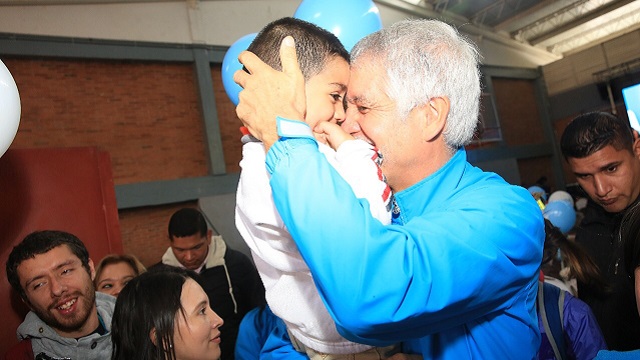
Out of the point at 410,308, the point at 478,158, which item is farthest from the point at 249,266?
the point at 478,158

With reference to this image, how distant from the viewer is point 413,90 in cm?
112

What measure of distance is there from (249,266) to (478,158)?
11131 millimetres

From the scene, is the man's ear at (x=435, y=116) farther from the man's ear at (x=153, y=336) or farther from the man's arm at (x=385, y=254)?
the man's ear at (x=153, y=336)

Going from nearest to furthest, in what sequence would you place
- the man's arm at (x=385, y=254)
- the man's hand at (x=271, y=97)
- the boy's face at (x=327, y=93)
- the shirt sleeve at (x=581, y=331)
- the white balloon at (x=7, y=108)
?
the man's arm at (x=385, y=254) → the man's hand at (x=271, y=97) → the boy's face at (x=327, y=93) → the shirt sleeve at (x=581, y=331) → the white balloon at (x=7, y=108)

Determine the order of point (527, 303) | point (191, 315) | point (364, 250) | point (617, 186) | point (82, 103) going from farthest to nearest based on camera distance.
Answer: point (82, 103) → point (617, 186) → point (191, 315) → point (527, 303) → point (364, 250)

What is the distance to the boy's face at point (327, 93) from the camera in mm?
1171

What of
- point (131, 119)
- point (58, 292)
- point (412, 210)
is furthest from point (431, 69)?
point (131, 119)

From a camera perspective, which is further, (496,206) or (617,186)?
(617,186)

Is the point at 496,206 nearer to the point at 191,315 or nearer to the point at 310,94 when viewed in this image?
the point at 310,94

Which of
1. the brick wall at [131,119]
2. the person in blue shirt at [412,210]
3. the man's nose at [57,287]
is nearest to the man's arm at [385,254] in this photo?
the person in blue shirt at [412,210]

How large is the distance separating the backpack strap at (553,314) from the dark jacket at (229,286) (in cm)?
254

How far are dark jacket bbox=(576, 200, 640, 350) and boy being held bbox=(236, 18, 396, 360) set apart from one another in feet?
3.94

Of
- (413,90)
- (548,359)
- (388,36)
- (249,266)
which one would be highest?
(388,36)

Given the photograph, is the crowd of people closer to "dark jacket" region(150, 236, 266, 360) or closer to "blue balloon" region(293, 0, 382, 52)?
"blue balloon" region(293, 0, 382, 52)
